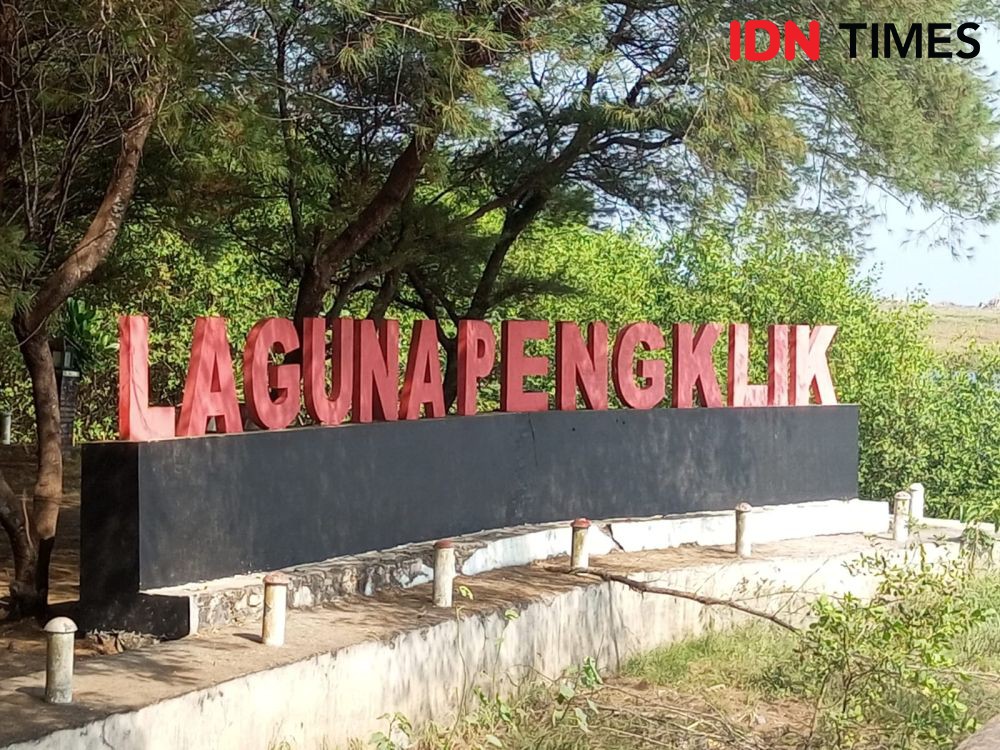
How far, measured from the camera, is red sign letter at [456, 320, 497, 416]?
11.7 meters

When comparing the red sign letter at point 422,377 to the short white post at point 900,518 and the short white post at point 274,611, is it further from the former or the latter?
the short white post at point 900,518

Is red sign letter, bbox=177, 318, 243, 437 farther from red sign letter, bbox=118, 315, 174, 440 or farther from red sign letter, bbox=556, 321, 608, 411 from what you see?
red sign letter, bbox=556, 321, 608, 411

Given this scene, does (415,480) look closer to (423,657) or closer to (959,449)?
(423,657)

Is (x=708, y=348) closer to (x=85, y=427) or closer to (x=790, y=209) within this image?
(x=790, y=209)

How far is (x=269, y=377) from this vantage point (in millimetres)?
9867

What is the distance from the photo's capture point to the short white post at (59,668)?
21.0ft

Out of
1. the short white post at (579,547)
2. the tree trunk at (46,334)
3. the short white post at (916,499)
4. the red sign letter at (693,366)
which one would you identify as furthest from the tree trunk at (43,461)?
the short white post at (916,499)

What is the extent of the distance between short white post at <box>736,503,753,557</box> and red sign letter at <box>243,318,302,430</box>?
4197 mm

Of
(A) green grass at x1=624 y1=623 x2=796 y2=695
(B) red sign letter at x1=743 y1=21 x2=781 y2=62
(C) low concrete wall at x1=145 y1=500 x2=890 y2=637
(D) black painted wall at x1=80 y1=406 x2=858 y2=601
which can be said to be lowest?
(A) green grass at x1=624 y1=623 x2=796 y2=695

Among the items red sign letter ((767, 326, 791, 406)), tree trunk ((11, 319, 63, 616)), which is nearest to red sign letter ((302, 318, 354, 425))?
tree trunk ((11, 319, 63, 616))

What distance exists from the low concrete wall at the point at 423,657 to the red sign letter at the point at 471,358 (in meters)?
1.55

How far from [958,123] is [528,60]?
495cm

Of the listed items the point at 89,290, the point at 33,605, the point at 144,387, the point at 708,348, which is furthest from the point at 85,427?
the point at 144,387

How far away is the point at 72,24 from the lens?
938 cm
